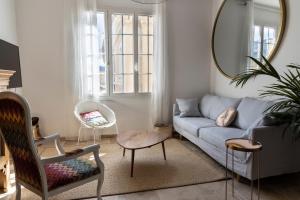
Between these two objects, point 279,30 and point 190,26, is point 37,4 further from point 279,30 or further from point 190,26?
point 279,30

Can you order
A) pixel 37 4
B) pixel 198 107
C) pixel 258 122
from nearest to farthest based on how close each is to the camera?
pixel 258 122 < pixel 37 4 < pixel 198 107

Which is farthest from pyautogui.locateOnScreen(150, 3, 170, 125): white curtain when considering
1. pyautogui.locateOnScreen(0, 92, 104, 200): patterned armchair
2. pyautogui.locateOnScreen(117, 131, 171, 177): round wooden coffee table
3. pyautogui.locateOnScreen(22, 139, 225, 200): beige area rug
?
pyautogui.locateOnScreen(0, 92, 104, 200): patterned armchair

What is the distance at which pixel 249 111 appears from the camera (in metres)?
3.11

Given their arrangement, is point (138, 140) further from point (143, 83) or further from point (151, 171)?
point (143, 83)

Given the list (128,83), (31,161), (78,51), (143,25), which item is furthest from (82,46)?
(31,161)

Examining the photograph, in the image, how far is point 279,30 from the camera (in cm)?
301

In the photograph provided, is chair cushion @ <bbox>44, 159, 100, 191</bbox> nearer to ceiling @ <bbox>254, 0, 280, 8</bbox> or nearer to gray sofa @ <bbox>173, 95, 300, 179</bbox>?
gray sofa @ <bbox>173, 95, 300, 179</bbox>

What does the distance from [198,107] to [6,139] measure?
10.5 ft

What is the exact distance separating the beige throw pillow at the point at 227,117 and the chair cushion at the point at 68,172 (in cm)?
203

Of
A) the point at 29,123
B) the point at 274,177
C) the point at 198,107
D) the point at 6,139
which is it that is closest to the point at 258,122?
the point at 274,177

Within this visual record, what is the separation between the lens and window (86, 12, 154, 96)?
4.17 m

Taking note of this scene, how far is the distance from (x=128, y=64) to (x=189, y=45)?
4.10 feet

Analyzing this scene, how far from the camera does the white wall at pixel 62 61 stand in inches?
154

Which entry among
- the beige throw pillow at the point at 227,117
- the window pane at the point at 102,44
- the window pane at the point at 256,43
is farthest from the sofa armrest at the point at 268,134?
the window pane at the point at 102,44
